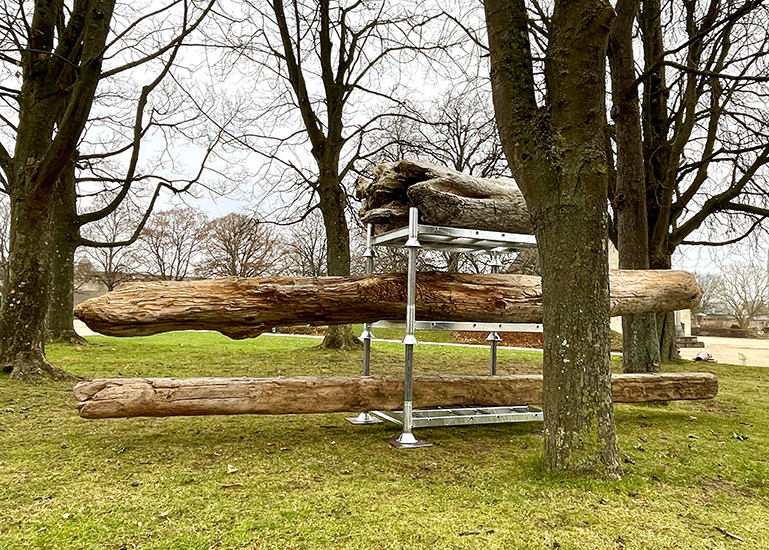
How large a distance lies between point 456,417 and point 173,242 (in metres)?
33.3

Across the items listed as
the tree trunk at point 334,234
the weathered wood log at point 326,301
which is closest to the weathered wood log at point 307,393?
the weathered wood log at point 326,301

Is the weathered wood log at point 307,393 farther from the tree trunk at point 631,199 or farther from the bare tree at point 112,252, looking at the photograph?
the bare tree at point 112,252

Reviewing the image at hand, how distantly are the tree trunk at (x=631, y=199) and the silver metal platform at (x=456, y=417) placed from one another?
127 inches

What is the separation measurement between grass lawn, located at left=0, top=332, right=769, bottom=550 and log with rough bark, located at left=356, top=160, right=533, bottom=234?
203 centimetres

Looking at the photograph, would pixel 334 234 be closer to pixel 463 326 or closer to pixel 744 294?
pixel 463 326

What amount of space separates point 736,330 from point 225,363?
3727cm

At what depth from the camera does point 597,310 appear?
140 inches

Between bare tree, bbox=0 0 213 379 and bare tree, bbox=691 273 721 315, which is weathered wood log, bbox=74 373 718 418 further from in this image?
bare tree, bbox=691 273 721 315

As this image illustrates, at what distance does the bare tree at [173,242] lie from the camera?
112 feet

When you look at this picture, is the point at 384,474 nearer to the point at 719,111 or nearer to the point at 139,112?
the point at 139,112

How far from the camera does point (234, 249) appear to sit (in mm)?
33969

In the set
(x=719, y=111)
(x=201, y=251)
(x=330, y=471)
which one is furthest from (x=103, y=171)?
(x=201, y=251)

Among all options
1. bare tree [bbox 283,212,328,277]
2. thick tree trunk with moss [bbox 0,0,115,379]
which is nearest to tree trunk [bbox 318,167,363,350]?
thick tree trunk with moss [bbox 0,0,115,379]

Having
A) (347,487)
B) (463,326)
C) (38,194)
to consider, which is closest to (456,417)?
(463,326)
